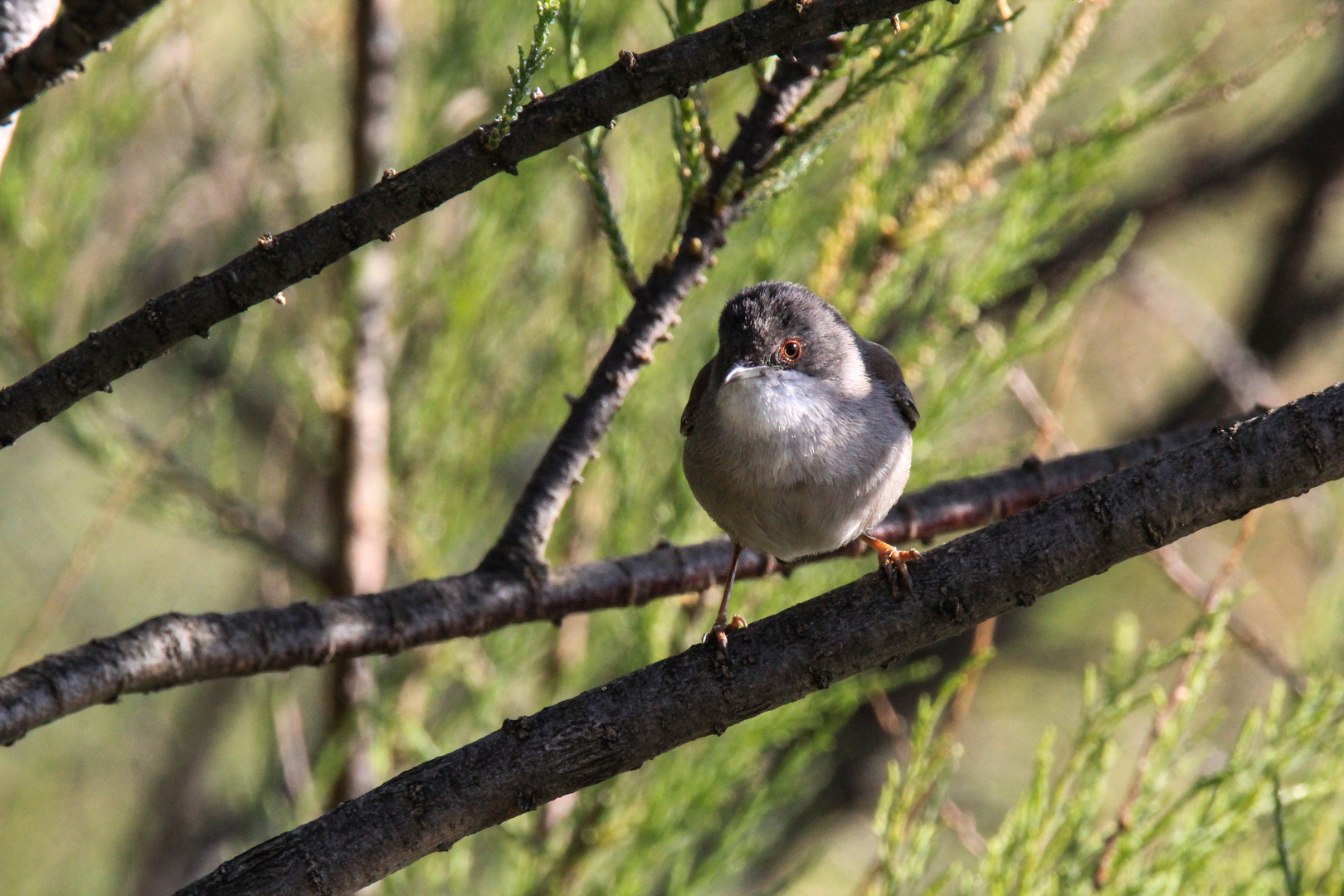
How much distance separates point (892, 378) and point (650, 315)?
30.8 inches

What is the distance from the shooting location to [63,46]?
1444mm

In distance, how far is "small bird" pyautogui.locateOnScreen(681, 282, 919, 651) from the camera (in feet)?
8.57

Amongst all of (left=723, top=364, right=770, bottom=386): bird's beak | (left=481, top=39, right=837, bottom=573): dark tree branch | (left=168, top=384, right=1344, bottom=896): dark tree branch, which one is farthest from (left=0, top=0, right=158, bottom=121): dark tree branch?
(left=723, top=364, right=770, bottom=386): bird's beak

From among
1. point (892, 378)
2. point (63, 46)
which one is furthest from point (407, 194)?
point (892, 378)

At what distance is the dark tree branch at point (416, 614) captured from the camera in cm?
191

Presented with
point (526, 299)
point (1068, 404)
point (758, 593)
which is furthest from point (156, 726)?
point (1068, 404)

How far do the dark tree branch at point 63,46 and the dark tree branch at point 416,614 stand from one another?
0.91 meters

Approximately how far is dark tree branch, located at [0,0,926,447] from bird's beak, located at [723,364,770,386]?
44.6 inches

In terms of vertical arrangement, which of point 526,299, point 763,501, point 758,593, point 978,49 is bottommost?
point 763,501

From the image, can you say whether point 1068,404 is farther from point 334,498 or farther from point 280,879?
point 280,879

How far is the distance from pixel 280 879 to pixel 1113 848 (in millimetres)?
1893

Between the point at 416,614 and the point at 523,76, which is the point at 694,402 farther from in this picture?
the point at 523,76

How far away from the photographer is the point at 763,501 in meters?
2.61

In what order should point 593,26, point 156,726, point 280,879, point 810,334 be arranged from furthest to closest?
1. point 156,726
2. point 593,26
3. point 810,334
4. point 280,879
